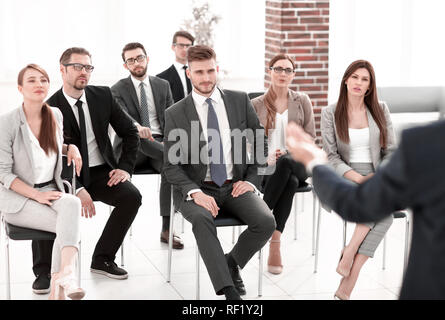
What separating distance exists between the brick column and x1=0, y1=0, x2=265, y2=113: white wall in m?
2.94

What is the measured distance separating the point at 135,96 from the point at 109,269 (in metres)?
1.39

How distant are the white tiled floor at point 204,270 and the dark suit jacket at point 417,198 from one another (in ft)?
7.09

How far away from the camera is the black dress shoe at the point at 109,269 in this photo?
418 centimetres

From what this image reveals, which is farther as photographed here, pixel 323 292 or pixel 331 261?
pixel 331 261

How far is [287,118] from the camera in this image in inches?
180

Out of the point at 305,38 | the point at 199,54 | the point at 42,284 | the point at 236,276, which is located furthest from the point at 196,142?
the point at 305,38

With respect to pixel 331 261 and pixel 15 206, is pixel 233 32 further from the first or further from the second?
pixel 15 206

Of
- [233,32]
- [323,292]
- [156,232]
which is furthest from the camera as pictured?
[233,32]

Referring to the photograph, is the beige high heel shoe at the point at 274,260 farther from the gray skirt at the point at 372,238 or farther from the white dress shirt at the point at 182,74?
the white dress shirt at the point at 182,74

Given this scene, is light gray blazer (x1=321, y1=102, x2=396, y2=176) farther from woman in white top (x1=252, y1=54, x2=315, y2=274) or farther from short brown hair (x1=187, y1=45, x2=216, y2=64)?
short brown hair (x1=187, y1=45, x2=216, y2=64)

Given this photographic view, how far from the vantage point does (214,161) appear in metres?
3.96

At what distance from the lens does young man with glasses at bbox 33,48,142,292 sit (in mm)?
4172
